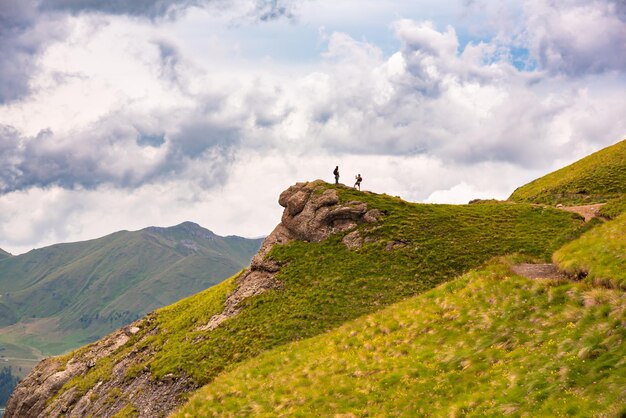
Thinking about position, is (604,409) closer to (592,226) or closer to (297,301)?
(592,226)

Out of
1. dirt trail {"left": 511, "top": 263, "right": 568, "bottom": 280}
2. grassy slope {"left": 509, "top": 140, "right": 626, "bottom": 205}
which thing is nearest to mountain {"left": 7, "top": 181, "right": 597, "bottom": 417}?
dirt trail {"left": 511, "top": 263, "right": 568, "bottom": 280}

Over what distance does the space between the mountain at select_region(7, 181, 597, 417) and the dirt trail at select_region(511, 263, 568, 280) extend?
5573mm

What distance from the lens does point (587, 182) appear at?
96.8 m

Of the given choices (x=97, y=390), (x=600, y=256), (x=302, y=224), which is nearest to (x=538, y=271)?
(x=600, y=256)

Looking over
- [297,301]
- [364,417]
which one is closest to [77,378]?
[297,301]

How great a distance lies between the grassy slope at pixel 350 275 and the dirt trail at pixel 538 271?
19.5 feet

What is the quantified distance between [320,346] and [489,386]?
20736mm

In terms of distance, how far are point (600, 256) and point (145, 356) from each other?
171ft

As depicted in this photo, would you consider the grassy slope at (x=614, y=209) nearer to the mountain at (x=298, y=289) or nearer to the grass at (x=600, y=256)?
the mountain at (x=298, y=289)

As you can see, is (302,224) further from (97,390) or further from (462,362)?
(462,362)

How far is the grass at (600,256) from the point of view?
3407cm

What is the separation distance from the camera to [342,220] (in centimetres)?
7512

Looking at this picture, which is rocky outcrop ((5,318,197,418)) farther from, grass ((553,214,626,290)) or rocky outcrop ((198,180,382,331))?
grass ((553,214,626,290))

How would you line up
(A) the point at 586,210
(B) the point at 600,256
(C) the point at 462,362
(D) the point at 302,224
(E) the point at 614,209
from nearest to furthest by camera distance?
(C) the point at 462,362, (B) the point at 600,256, (E) the point at 614,209, (D) the point at 302,224, (A) the point at 586,210
